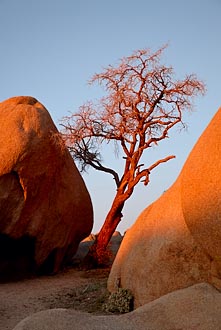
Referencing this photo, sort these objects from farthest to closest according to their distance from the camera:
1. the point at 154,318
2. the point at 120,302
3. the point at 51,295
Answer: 1. the point at 51,295
2. the point at 120,302
3. the point at 154,318

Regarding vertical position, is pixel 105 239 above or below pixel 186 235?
above

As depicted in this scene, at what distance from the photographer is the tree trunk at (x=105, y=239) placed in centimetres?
1559

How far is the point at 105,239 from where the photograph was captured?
15.8m

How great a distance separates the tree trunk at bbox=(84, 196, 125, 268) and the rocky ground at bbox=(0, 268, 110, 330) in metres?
0.63

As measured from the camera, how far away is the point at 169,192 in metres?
8.34

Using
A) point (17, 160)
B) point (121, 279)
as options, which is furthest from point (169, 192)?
point (17, 160)

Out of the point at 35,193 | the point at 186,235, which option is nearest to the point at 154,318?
the point at 186,235

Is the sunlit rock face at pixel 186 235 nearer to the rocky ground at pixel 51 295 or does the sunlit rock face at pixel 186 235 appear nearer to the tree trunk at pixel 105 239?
the rocky ground at pixel 51 295

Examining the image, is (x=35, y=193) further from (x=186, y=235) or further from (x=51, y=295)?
(x=186, y=235)

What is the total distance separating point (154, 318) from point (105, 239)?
1129 centimetres

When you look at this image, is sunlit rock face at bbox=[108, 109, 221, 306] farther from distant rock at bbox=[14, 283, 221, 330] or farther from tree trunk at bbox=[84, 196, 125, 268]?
tree trunk at bbox=[84, 196, 125, 268]

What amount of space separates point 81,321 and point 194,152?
3769 mm

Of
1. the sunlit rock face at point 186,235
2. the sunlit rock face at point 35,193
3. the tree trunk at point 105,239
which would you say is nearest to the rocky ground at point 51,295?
the tree trunk at point 105,239

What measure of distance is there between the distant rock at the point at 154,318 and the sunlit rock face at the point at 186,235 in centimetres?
158
